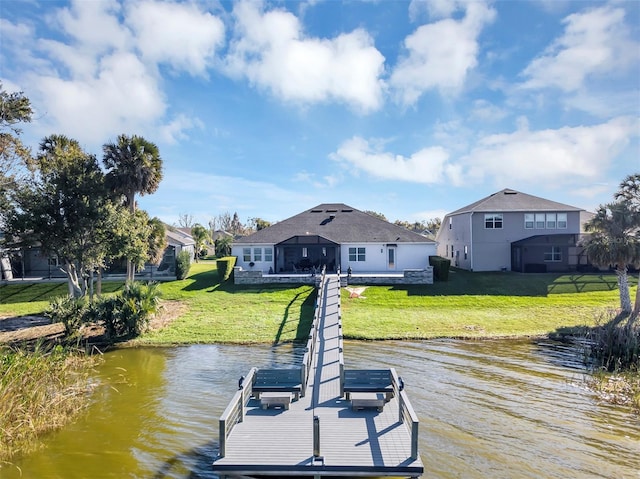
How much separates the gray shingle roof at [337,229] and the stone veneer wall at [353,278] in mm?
5514

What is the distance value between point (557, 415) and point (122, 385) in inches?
529

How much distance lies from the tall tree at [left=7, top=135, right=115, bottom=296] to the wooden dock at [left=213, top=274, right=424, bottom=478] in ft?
52.3

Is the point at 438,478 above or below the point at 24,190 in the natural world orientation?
below

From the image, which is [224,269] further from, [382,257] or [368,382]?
[368,382]

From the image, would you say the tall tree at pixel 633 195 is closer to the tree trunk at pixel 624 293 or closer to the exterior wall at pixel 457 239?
the tree trunk at pixel 624 293

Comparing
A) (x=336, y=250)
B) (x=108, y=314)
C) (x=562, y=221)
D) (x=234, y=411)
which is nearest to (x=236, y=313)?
(x=108, y=314)

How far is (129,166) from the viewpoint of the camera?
84.0 feet

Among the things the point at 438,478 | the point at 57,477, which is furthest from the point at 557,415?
the point at 57,477

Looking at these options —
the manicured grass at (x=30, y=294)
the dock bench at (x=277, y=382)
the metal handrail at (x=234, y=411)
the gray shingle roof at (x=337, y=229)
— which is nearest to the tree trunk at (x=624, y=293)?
the gray shingle roof at (x=337, y=229)

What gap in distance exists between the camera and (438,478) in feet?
26.1

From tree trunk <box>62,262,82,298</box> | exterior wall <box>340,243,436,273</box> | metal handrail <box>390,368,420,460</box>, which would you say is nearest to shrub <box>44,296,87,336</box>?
tree trunk <box>62,262,82,298</box>

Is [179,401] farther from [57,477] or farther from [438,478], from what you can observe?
[438,478]

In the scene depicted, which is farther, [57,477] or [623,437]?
[623,437]

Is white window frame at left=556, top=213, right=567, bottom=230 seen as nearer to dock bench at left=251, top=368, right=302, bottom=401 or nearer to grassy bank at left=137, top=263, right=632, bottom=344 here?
grassy bank at left=137, top=263, right=632, bottom=344
